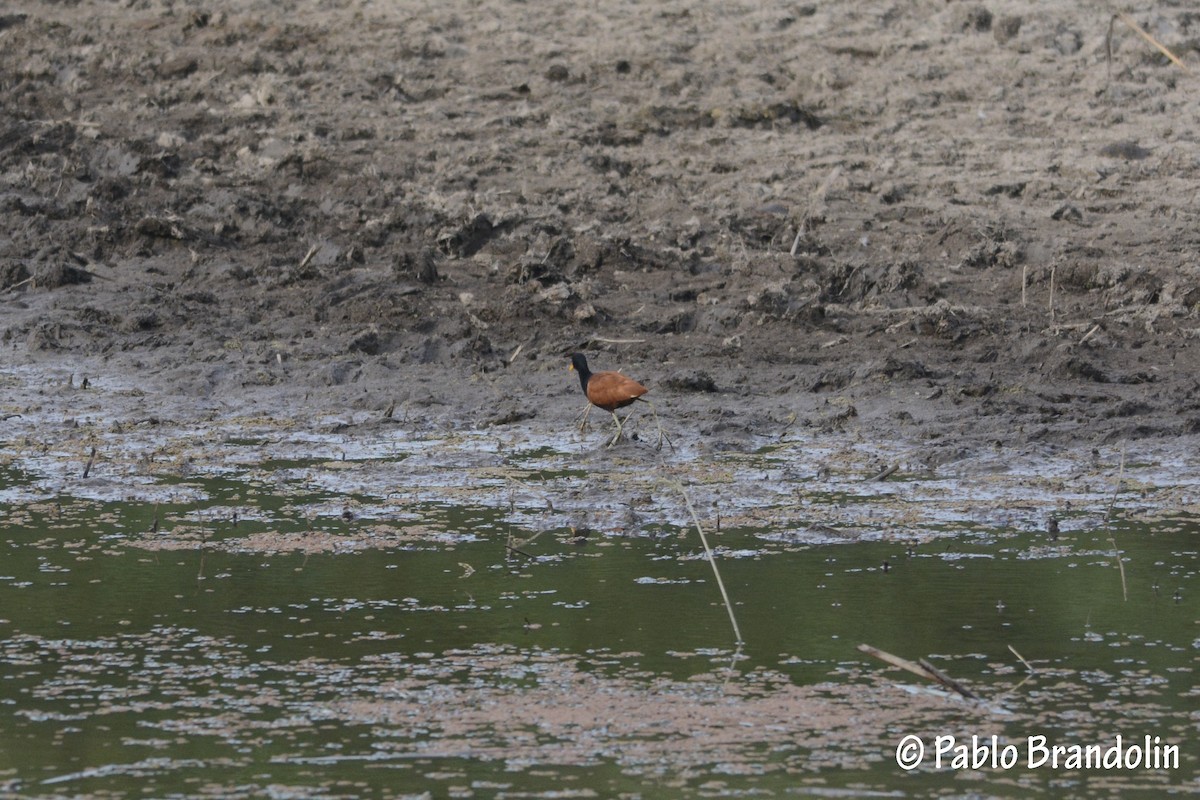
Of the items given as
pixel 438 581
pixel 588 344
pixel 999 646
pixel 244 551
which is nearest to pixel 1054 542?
pixel 999 646

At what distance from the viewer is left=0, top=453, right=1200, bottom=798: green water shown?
4.59 meters

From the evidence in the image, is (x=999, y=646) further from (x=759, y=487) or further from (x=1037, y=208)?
(x=1037, y=208)

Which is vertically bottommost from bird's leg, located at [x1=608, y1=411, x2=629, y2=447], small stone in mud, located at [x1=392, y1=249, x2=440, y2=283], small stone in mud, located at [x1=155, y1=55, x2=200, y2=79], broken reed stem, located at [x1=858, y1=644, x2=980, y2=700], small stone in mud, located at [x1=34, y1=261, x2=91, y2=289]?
bird's leg, located at [x1=608, y1=411, x2=629, y2=447]

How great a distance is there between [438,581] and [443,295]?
4.30 m

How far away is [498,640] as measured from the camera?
5.58 m

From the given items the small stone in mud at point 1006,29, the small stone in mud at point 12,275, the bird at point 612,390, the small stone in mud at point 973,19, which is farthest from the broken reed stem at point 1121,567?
the small stone in mud at point 973,19

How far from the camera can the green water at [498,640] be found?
459cm

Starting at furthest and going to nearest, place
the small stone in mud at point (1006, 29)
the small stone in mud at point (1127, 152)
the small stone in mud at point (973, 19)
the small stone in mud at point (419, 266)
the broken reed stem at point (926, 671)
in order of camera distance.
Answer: the small stone in mud at point (973, 19), the small stone in mud at point (1006, 29), the small stone in mud at point (1127, 152), the small stone in mud at point (419, 266), the broken reed stem at point (926, 671)

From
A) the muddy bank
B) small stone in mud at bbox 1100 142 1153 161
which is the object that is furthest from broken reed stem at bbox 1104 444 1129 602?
small stone in mud at bbox 1100 142 1153 161

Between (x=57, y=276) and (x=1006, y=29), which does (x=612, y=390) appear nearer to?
(x=57, y=276)

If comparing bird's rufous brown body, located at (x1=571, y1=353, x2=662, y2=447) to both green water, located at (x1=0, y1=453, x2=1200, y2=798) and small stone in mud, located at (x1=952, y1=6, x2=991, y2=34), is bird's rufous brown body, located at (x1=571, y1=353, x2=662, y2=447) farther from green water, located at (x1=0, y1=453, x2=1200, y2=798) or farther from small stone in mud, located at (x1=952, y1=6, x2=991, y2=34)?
small stone in mud, located at (x1=952, y1=6, x2=991, y2=34)

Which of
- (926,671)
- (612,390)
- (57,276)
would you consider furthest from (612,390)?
(57,276)

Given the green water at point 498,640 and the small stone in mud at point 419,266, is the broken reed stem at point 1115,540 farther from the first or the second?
the small stone in mud at point 419,266

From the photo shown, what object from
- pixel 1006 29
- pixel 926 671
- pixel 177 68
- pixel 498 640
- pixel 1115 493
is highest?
pixel 177 68
